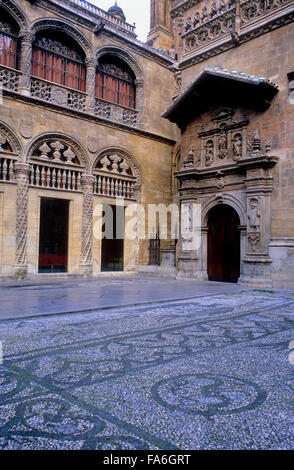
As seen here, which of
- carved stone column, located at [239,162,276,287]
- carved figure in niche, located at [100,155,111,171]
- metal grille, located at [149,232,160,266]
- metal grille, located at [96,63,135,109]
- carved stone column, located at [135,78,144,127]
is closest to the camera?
carved stone column, located at [239,162,276,287]

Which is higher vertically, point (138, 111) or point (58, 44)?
point (58, 44)

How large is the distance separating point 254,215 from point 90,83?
8.90 metres

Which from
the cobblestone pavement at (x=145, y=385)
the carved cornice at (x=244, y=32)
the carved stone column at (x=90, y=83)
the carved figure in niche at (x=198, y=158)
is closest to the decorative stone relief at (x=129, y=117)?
the carved stone column at (x=90, y=83)

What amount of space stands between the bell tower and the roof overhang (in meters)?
9.27

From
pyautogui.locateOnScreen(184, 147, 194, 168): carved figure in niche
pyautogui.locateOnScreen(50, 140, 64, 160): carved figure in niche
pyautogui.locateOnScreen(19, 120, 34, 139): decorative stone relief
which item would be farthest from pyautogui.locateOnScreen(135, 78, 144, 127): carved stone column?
pyautogui.locateOnScreen(19, 120, 34, 139): decorative stone relief

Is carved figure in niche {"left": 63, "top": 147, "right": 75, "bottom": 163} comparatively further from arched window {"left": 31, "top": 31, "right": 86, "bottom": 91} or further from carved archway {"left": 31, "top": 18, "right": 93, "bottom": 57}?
carved archway {"left": 31, "top": 18, "right": 93, "bottom": 57}

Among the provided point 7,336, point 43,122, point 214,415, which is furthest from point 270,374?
point 43,122

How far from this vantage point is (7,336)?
4531mm

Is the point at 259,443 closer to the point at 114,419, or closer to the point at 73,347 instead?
the point at 114,419

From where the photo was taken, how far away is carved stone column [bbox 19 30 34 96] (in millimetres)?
13220

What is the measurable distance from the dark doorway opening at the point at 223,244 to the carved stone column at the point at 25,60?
811cm

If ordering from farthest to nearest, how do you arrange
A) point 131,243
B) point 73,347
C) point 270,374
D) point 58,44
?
point 131,243
point 58,44
point 73,347
point 270,374

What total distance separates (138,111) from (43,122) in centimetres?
519

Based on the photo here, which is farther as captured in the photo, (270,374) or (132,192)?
(132,192)
